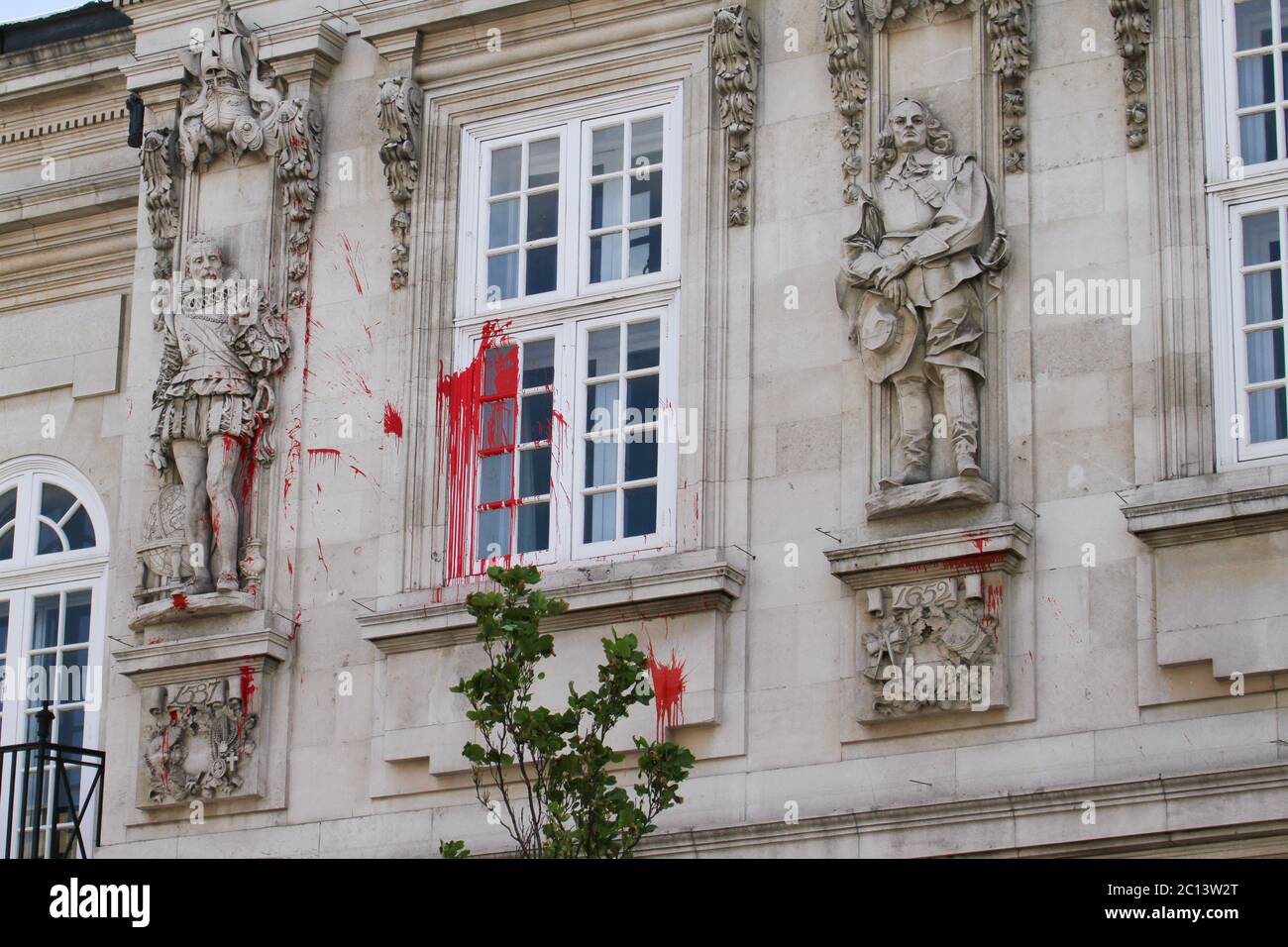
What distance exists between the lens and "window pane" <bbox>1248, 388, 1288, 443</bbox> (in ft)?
57.5

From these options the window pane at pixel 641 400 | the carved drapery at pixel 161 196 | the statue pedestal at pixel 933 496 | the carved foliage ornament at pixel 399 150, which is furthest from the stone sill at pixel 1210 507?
the carved drapery at pixel 161 196

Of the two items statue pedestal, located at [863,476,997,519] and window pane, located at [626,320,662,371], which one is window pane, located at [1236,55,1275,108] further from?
window pane, located at [626,320,662,371]

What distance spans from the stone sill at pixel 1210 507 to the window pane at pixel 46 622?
834 cm

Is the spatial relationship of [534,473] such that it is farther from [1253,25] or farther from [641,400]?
[1253,25]

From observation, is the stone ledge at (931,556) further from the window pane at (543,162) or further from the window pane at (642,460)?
the window pane at (543,162)

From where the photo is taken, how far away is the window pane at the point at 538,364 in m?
20.1

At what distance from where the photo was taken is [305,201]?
21.2 metres

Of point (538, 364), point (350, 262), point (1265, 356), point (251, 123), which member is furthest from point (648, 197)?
point (1265, 356)

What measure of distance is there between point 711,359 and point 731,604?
63.8 inches

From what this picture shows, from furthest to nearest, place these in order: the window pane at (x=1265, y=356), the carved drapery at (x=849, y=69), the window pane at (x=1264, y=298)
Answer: the carved drapery at (x=849, y=69) < the window pane at (x=1264, y=298) < the window pane at (x=1265, y=356)

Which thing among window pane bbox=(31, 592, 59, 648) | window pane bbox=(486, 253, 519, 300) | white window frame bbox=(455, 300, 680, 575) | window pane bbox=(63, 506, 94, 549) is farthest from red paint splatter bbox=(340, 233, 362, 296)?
window pane bbox=(31, 592, 59, 648)

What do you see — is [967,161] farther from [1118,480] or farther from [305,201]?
[305,201]

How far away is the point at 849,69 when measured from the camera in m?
19.4
